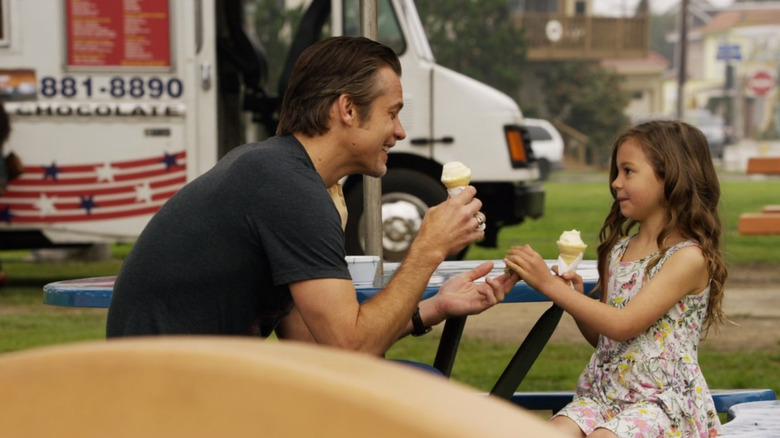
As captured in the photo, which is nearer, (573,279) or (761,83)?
(573,279)

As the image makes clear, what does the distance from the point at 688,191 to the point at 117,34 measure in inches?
257

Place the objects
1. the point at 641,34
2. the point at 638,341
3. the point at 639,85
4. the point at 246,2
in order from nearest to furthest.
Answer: the point at 638,341
the point at 246,2
the point at 641,34
the point at 639,85

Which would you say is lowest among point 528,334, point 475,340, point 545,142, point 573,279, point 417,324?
point 545,142

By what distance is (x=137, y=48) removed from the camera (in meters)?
8.70

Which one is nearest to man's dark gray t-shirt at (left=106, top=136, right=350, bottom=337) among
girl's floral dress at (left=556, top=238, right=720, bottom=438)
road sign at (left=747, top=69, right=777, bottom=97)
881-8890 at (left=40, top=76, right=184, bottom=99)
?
girl's floral dress at (left=556, top=238, right=720, bottom=438)

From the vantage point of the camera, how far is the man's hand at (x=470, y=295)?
8.91 ft

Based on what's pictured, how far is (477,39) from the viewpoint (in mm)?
33375

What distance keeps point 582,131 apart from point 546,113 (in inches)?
53.4

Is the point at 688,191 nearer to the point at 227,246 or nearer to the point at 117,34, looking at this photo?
the point at 227,246

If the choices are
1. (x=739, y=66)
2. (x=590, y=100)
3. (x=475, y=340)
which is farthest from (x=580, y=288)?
(x=739, y=66)

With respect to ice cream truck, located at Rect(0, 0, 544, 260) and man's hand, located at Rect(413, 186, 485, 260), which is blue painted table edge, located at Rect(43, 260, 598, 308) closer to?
man's hand, located at Rect(413, 186, 485, 260)

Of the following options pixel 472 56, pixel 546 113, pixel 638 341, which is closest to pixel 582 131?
pixel 546 113

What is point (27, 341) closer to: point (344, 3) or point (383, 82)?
point (344, 3)

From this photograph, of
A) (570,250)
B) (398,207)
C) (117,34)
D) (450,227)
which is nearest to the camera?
(450,227)
